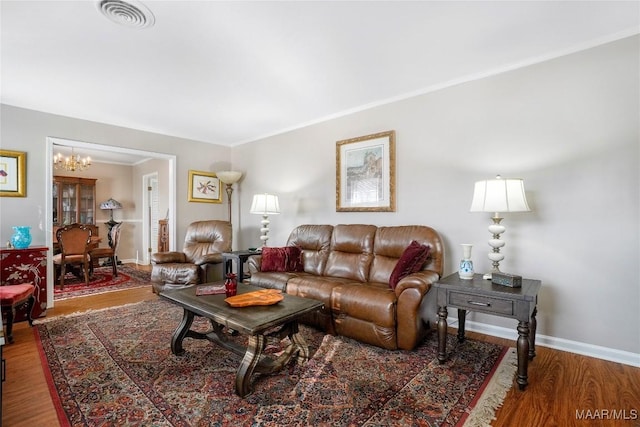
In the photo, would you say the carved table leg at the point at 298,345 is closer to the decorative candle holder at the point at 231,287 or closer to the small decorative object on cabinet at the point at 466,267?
the decorative candle holder at the point at 231,287

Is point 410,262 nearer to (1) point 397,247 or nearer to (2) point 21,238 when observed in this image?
(1) point 397,247

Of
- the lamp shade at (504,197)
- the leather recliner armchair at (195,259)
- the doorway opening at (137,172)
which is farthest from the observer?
the leather recliner armchair at (195,259)

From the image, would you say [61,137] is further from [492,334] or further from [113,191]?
[492,334]

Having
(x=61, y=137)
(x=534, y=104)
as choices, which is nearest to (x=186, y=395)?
(x=534, y=104)

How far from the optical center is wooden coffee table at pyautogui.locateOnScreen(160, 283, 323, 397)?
1.78 m

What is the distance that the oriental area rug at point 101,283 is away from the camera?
164 inches

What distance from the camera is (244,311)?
6.38 ft

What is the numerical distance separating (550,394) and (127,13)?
11.5ft

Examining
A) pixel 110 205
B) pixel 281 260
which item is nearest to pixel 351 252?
pixel 281 260

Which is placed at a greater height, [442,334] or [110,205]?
[110,205]

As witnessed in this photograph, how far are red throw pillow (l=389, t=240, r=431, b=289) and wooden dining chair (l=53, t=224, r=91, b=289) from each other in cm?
461

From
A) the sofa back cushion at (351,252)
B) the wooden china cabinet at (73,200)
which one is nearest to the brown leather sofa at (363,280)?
the sofa back cushion at (351,252)

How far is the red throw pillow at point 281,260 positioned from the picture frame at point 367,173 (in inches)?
32.8

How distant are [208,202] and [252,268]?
221 centimetres
